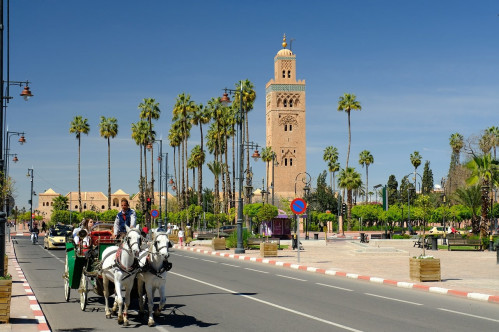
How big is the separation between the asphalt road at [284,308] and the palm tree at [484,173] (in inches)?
985

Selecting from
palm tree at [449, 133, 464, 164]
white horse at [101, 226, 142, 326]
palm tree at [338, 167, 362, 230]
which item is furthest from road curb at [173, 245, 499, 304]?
palm tree at [449, 133, 464, 164]

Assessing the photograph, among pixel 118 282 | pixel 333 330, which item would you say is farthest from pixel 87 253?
pixel 333 330

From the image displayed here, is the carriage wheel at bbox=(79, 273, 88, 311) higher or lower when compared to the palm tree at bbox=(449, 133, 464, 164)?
lower

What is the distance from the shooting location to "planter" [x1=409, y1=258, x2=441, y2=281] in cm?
1897

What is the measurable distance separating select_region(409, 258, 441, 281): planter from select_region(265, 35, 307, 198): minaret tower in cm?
10988

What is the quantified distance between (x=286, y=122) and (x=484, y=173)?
89.7 m

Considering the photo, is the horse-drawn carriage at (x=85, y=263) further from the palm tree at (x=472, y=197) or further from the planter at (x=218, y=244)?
the palm tree at (x=472, y=197)

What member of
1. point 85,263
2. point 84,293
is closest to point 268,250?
point 85,263

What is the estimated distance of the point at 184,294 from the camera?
619 inches

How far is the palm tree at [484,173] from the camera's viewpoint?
4175 cm

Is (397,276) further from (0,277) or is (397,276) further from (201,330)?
(0,277)

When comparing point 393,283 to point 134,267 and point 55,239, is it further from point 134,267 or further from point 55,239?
point 55,239

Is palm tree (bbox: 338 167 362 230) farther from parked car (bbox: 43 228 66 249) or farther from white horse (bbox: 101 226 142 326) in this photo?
white horse (bbox: 101 226 142 326)

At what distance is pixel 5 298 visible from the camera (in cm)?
1046
